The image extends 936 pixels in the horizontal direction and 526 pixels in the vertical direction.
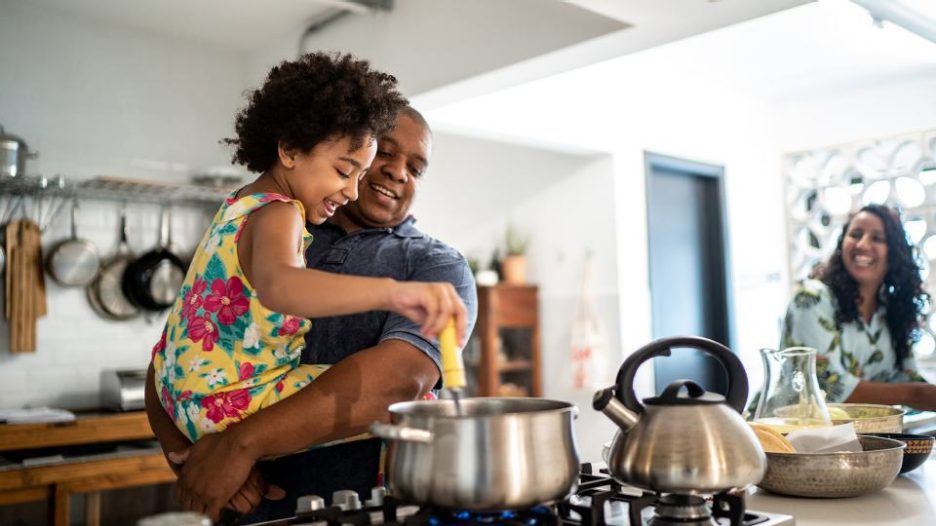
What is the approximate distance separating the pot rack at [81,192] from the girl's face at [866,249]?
9.03 feet

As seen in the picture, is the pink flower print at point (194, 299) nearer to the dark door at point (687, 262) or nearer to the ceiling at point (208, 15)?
the ceiling at point (208, 15)

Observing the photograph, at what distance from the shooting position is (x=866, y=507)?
4.01 feet

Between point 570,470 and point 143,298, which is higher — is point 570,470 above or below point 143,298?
below

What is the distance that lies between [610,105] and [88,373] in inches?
121

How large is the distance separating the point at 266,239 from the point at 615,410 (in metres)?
0.52

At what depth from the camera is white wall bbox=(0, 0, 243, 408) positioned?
358 centimetres

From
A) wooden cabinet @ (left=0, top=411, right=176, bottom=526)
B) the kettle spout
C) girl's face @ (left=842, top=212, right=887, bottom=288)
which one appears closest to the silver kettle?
the kettle spout

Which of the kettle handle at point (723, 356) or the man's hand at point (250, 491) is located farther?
the man's hand at point (250, 491)

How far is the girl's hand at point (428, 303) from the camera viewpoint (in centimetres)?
90

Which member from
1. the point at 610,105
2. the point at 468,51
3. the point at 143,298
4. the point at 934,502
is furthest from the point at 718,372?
the point at 934,502

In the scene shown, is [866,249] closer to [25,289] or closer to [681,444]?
[681,444]

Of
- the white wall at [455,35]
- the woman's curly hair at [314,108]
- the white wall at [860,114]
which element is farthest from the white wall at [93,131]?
the white wall at [860,114]

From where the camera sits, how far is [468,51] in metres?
3.22

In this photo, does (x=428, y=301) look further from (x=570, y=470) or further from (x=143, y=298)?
(x=143, y=298)
